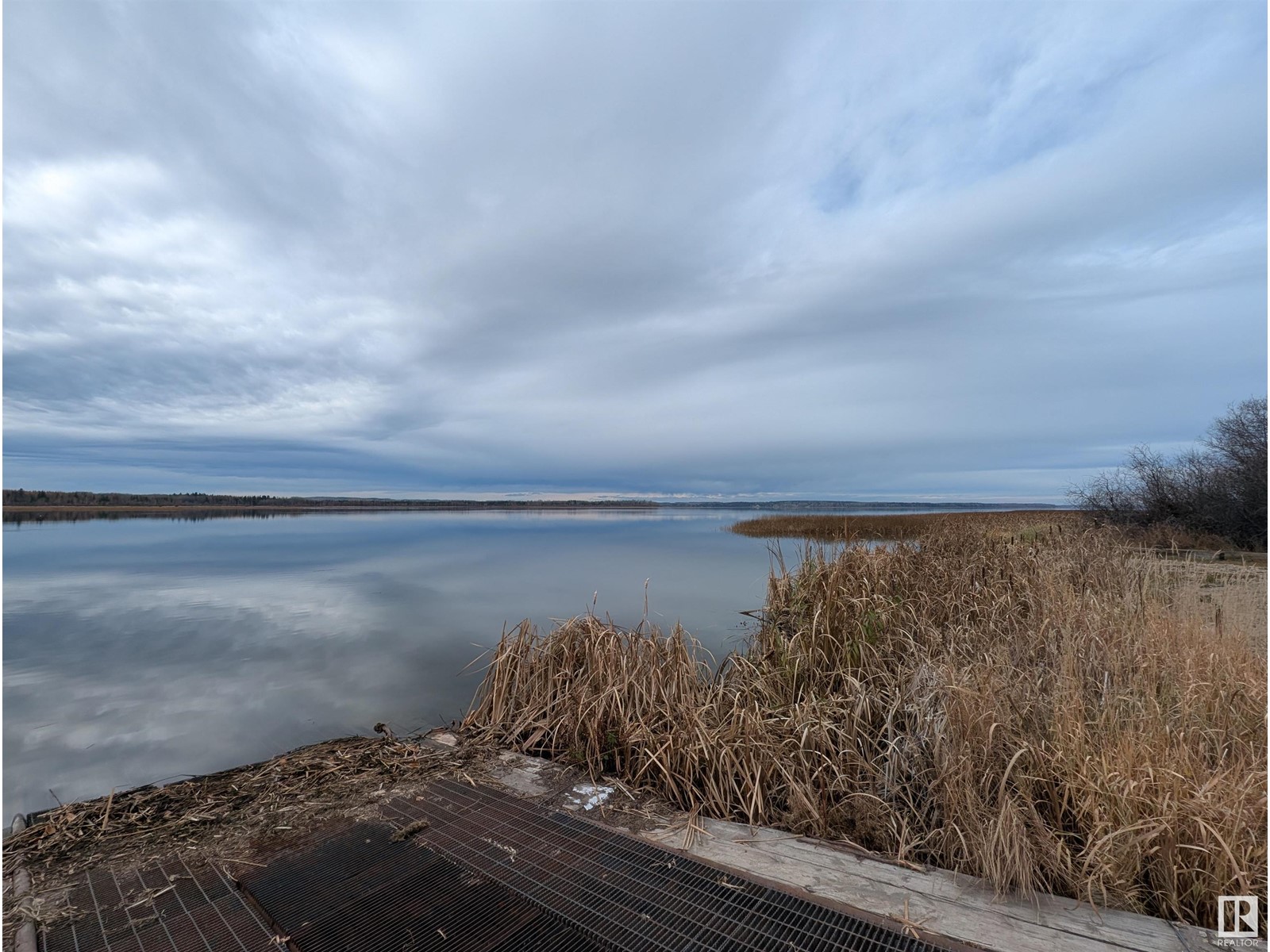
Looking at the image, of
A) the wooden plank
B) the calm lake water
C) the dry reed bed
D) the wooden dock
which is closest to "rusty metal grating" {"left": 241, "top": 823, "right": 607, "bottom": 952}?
the wooden dock

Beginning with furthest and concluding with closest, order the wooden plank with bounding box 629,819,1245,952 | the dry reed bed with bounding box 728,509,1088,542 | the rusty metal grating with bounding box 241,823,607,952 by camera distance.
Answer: the dry reed bed with bounding box 728,509,1088,542 → the rusty metal grating with bounding box 241,823,607,952 → the wooden plank with bounding box 629,819,1245,952

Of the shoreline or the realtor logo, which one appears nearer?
the realtor logo

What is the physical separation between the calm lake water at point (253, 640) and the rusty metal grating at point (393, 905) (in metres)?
2.44

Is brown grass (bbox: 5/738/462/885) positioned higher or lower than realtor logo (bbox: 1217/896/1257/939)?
lower

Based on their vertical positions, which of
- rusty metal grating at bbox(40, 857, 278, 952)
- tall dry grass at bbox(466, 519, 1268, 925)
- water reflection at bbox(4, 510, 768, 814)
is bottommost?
water reflection at bbox(4, 510, 768, 814)

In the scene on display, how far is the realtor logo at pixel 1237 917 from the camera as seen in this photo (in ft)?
7.70

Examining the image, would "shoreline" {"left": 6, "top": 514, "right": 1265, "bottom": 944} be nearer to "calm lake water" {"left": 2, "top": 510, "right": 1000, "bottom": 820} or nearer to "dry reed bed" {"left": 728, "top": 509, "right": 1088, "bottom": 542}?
"calm lake water" {"left": 2, "top": 510, "right": 1000, "bottom": 820}

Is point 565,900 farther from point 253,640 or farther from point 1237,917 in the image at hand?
point 253,640

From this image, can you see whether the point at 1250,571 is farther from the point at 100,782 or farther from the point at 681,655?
the point at 100,782

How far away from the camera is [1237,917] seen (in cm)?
240

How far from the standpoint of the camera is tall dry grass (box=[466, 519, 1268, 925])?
275cm

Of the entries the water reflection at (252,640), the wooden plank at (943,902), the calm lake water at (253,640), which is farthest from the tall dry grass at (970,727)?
the water reflection at (252,640)

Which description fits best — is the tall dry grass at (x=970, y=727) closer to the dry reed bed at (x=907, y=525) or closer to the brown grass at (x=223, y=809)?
the brown grass at (x=223, y=809)

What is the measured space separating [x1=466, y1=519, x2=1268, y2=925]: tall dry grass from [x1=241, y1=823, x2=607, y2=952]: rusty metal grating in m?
1.33
